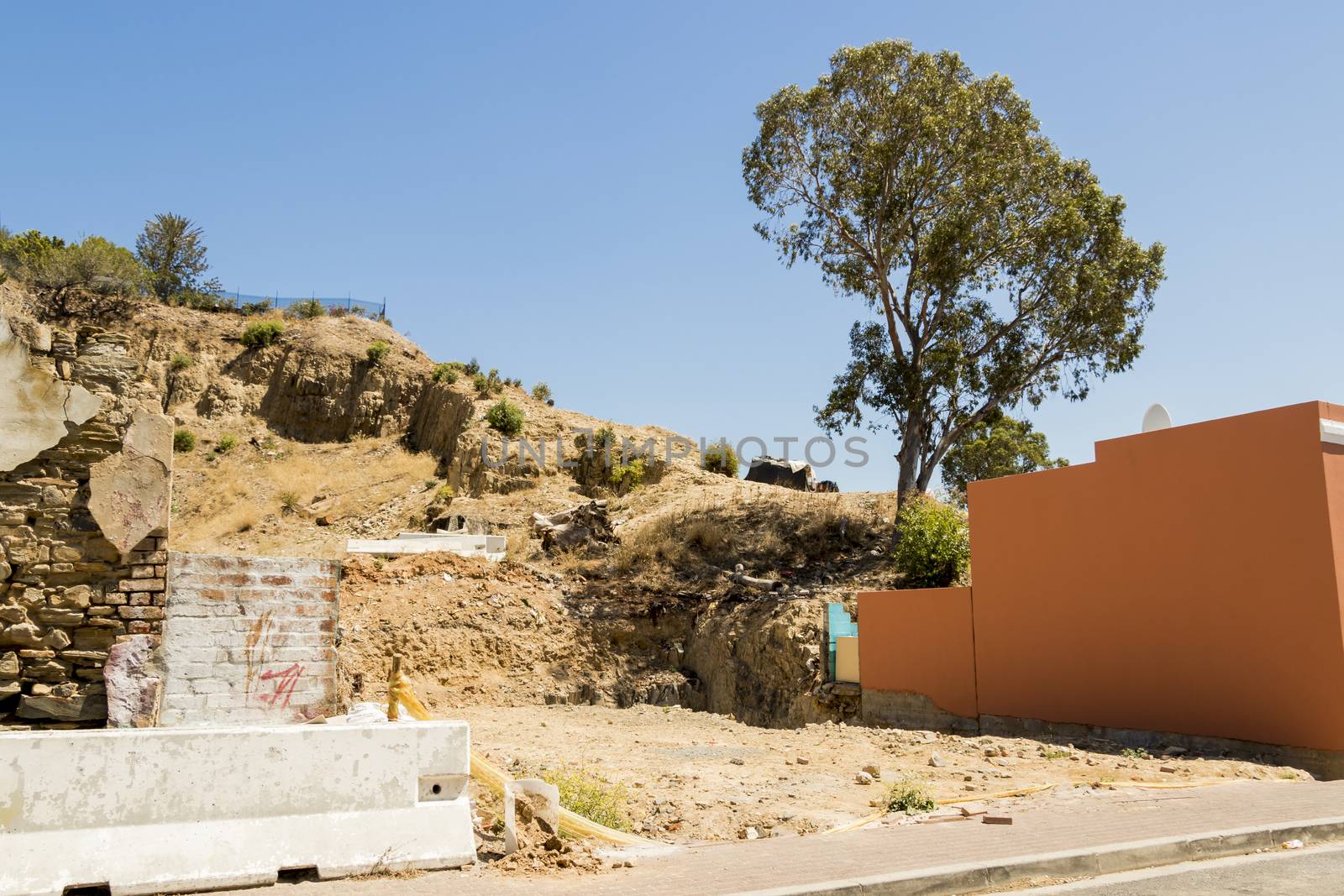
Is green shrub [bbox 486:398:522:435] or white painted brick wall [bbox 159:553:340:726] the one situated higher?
green shrub [bbox 486:398:522:435]

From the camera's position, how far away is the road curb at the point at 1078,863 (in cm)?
546

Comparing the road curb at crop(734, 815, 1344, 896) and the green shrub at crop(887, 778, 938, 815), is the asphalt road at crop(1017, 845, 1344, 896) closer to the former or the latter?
the road curb at crop(734, 815, 1344, 896)

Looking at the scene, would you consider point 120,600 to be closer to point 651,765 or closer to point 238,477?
point 651,765

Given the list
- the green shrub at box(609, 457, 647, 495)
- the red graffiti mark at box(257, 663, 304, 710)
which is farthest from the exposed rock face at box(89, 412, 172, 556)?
the green shrub at box(609, 457, 647, 495)

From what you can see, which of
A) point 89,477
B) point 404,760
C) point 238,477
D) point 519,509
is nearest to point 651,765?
point 404,760

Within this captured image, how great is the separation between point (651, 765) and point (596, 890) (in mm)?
5474

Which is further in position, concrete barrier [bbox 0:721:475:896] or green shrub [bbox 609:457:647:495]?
green shrub [bbox 609:457:647:495]

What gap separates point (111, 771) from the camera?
5121 millimetres

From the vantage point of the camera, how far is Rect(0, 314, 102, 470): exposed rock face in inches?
295

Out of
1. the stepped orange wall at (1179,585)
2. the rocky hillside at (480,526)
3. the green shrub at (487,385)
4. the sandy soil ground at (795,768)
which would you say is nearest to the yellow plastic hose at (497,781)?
the sandy soil ground at (795,768)

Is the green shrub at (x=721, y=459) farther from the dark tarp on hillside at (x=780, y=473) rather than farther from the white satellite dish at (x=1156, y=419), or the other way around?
the white satellite dish at (x=1156, y=419)

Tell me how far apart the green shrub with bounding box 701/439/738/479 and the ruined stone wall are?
2804cm

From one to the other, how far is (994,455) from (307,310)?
35057 millimetres

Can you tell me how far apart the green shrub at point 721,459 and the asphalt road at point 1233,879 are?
2908 cm
